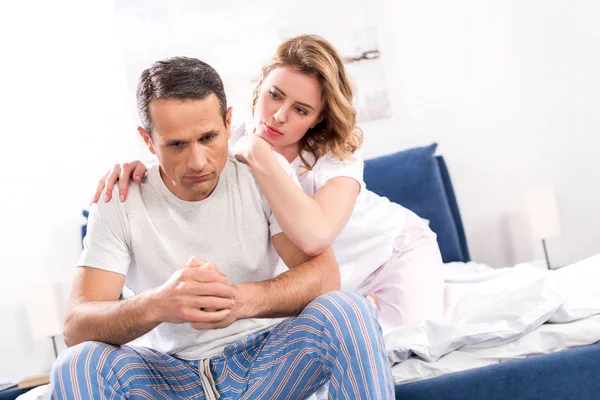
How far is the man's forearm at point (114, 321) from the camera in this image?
168cm

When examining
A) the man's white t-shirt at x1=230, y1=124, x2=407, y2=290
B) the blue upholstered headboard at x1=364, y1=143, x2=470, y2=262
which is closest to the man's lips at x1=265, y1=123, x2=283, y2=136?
the man's white t-shirt at x1=230, y1=124, x2=407, y2=290

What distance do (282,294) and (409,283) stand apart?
0.96 meters

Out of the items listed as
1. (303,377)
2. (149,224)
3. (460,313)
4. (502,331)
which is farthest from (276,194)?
(460,313)

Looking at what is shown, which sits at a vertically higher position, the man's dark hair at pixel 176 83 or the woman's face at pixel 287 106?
the man's dark hair at pixel 176 83

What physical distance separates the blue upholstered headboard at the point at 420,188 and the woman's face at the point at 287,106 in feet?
3.91

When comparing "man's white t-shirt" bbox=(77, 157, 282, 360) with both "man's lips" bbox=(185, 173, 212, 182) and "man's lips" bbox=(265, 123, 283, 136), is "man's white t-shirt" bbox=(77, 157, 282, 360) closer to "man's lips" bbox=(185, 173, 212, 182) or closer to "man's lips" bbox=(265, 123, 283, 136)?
"man's lips" bbox=(185, 173, 212, 182)

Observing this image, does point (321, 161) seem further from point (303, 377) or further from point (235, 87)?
point (235, 87)

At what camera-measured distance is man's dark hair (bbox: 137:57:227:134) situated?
71.1 inches

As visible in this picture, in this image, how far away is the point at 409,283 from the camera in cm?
260

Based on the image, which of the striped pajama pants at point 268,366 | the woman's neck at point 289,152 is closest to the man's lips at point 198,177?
the striped pajama pants at point 268,366

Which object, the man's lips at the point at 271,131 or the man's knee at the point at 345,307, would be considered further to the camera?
the man's lips at the point at 271,131

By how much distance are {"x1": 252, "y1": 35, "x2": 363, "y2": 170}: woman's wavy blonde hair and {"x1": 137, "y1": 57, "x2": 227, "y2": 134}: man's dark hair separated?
54cm

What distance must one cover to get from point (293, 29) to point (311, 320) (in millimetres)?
2401

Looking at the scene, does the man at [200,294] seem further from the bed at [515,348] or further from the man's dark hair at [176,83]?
the bed at [515,348]
